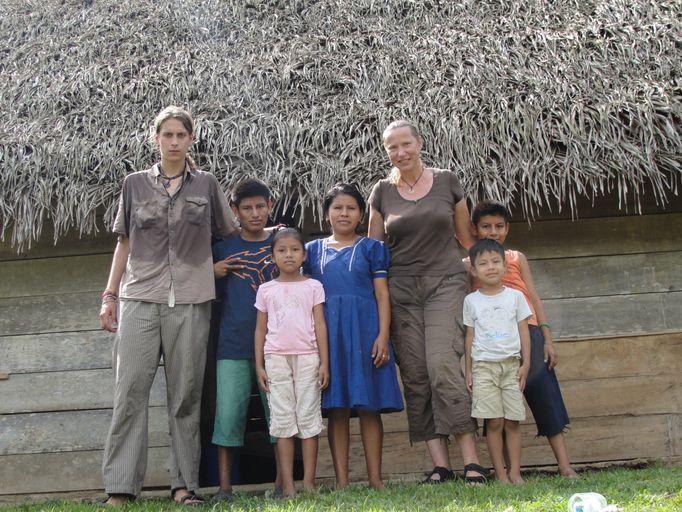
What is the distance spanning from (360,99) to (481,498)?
2378 millimetres

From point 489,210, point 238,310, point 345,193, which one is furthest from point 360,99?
point 238,310

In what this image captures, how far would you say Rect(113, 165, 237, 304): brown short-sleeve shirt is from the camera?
3.50 m

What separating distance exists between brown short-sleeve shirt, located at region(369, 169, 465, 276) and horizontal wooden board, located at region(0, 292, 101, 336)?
2031mm

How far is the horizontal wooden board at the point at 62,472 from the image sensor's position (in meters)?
4.47

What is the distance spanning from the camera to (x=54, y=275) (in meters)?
4.76

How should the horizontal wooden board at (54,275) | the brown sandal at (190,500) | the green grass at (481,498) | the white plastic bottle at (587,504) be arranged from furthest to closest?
the horizontal wooden board at (54,275), the brown sandal at (190,500), the green grass at (481,498), the white plastic bottle at (587,504)

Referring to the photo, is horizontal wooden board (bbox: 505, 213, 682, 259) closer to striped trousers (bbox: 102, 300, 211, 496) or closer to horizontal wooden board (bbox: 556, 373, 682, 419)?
horizontal wooden board (bbox: 556, 373, 682, 419)

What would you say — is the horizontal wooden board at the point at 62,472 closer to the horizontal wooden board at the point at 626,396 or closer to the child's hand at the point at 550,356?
the child's hand at the point at 550,356

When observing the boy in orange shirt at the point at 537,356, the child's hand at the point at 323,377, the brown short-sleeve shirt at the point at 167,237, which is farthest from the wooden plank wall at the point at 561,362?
the brown short-sleeve shirt at the point at 167,237

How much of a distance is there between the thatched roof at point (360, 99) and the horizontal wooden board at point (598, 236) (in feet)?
0.44

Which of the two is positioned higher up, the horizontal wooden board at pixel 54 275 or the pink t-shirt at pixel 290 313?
the horizontal wooden board at pixel 54 275

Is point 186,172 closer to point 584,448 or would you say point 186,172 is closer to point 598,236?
point 598,236

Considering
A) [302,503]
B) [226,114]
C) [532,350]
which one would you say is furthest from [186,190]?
[532,350]

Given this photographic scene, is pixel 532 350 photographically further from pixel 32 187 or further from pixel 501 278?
pixel 32 187
